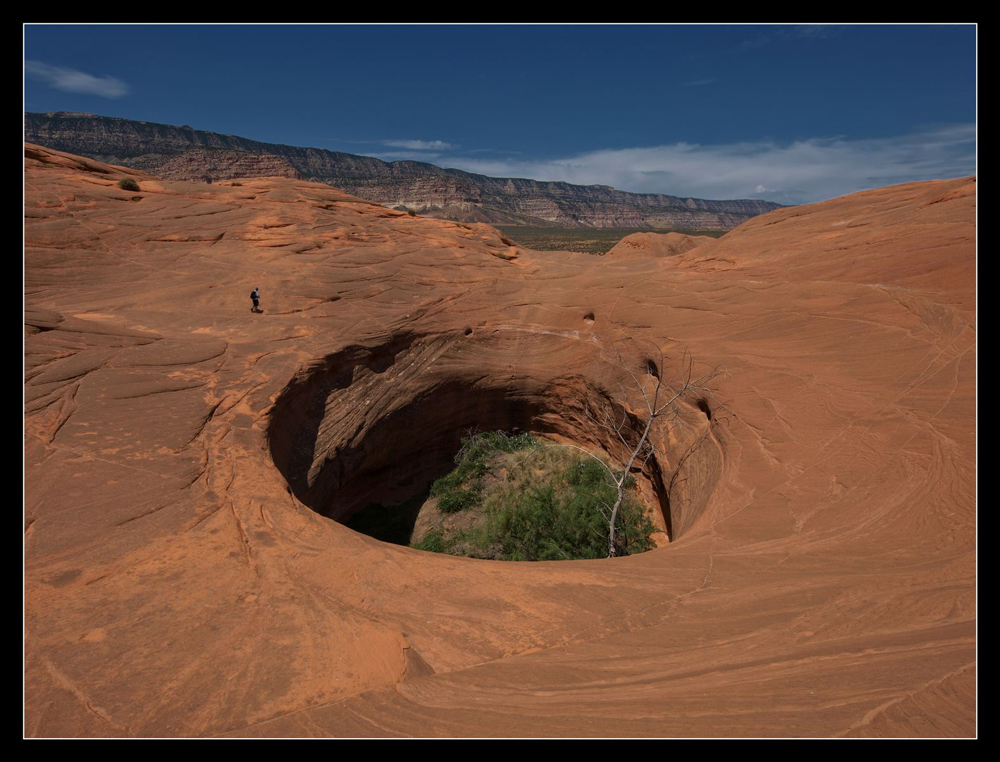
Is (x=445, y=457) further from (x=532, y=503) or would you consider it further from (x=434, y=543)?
(x=532, y=503)

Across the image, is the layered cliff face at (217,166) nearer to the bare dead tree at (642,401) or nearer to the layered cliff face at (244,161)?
the layered cliff face at (244,161)

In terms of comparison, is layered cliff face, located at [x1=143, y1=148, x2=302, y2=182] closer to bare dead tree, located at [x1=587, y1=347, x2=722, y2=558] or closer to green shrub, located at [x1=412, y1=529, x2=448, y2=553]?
green shrub, located at [x1=412, y1=529, x2=448, y2=553]

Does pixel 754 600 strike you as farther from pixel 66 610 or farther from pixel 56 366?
pixel 56 366

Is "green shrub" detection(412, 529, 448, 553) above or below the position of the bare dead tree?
below

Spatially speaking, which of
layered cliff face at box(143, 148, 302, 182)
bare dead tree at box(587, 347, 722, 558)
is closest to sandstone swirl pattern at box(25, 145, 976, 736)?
bare dead tree at box(587, 347, 722, 558)

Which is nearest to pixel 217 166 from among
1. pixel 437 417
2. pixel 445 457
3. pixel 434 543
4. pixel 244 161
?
pixel 244 161

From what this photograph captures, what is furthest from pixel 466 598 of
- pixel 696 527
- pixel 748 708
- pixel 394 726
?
pixel 696 527
